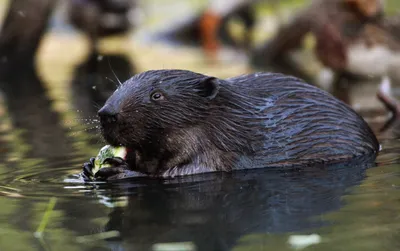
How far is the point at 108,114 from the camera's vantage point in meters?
6.42

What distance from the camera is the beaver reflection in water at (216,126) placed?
21.7ft

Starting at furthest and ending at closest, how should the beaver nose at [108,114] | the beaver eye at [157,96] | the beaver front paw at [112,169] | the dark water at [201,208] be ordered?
1. the beaver eye at [157,96]
2. the beaver front paw at [112,169]
3. the beaver nose at [108,114]
4. the dark water at [201,208]

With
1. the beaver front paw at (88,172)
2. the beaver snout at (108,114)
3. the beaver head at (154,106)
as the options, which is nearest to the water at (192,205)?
the beaver front paw at (88,172)

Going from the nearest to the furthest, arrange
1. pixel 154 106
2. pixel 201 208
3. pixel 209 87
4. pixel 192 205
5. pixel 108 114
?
pixel 201 208 < pixel 192 205 < pixel 108 114 < pixel 154 106 < pixel 209 87

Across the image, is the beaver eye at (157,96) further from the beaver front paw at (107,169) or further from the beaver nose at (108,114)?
the beaver front paw at (107,169)

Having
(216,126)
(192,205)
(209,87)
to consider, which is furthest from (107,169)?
(192,205)

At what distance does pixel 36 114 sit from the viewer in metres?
11.5

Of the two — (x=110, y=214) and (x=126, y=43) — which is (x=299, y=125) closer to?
(x=110, y=214)

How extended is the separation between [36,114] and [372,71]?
609 centimetres

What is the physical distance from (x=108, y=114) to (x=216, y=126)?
96 centimetres

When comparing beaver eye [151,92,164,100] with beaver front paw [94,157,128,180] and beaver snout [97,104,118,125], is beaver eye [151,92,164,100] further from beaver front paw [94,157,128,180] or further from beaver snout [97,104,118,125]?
beaver front paw [94,157,128,180]

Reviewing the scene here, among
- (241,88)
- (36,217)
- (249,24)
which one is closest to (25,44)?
(249,24)

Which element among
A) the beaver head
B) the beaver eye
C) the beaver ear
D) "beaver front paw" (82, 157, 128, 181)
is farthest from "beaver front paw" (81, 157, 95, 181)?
the beaver ear

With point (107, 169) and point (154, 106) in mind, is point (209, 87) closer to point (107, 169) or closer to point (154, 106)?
point (154, 106)
